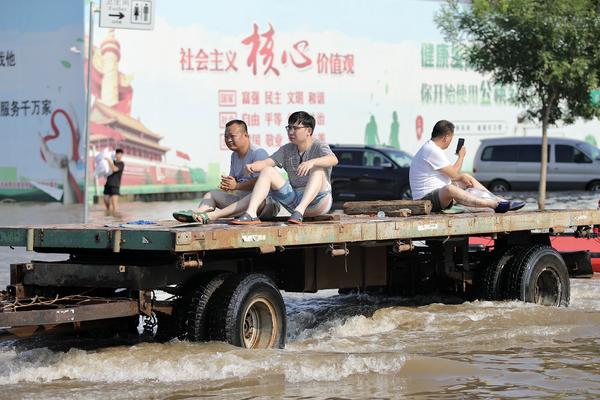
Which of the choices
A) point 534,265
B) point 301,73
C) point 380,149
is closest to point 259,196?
point 534,265

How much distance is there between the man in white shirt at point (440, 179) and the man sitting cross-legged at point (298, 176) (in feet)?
5.22

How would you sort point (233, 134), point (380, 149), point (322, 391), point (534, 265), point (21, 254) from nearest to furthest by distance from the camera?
1. point (322, 391)
2. point (233, 134)
3. point (534, 265)
4. point (21, 254)
5. point (380, 149)

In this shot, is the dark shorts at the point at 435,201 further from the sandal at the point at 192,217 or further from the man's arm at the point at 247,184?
the sandal at the point at 192,217

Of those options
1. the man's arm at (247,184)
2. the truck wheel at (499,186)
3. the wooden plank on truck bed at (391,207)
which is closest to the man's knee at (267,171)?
the man's arm at (247,184)

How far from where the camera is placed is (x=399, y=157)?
3200cm

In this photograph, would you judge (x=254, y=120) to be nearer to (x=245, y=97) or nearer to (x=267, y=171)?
(x=245, y=97)

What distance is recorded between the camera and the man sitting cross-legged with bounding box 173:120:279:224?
1033 cm

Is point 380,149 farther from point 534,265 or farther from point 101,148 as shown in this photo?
point 534,265

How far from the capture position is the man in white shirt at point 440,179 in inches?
461

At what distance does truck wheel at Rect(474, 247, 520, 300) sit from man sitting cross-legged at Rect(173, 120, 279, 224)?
2.38 metres

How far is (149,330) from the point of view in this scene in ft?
31.7

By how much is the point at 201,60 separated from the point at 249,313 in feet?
87.1

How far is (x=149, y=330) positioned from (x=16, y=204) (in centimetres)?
2440

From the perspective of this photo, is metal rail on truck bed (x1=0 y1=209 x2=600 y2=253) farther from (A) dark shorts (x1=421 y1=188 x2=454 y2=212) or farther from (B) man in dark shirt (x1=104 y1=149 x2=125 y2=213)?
(B) man in dark shirt (x1=104 y1=149 x2=125 y2=213)
